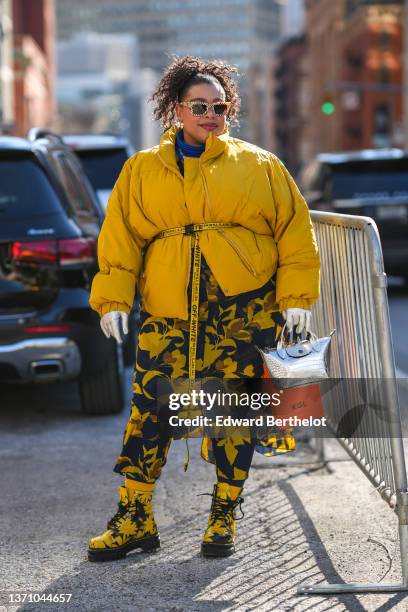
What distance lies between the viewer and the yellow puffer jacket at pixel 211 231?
4.32 m

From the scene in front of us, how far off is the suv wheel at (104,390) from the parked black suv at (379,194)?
29.9 feet

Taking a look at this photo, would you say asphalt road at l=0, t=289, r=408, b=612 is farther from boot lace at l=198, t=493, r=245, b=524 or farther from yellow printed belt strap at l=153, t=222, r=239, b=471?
yellow printed belt strap at l=153, t=222, r=239, b=471

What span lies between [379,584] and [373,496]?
1291mm

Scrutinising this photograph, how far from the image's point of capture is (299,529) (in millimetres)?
4816

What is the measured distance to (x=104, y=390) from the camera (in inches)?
286

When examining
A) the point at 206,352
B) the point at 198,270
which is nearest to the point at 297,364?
the point at 206,352

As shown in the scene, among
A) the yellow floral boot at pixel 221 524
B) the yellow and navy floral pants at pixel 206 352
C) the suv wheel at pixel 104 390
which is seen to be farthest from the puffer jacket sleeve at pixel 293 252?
the suv wheel at pixel 104 390

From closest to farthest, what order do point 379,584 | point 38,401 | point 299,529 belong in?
point 379,584
point 299,529
point 38,401

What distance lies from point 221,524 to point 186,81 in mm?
1684

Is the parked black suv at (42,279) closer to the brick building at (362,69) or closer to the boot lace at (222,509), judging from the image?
the boot lace at (222,509)

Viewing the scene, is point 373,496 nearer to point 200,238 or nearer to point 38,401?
point 200,238

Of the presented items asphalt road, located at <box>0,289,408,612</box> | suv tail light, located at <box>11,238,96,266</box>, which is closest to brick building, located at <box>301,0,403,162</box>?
suv tail light, located at <box>11,238,96,266</box>

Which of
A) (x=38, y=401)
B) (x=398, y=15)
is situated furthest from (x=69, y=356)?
(x=398, y=15)

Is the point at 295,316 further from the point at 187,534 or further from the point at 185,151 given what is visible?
the point at 187,534
